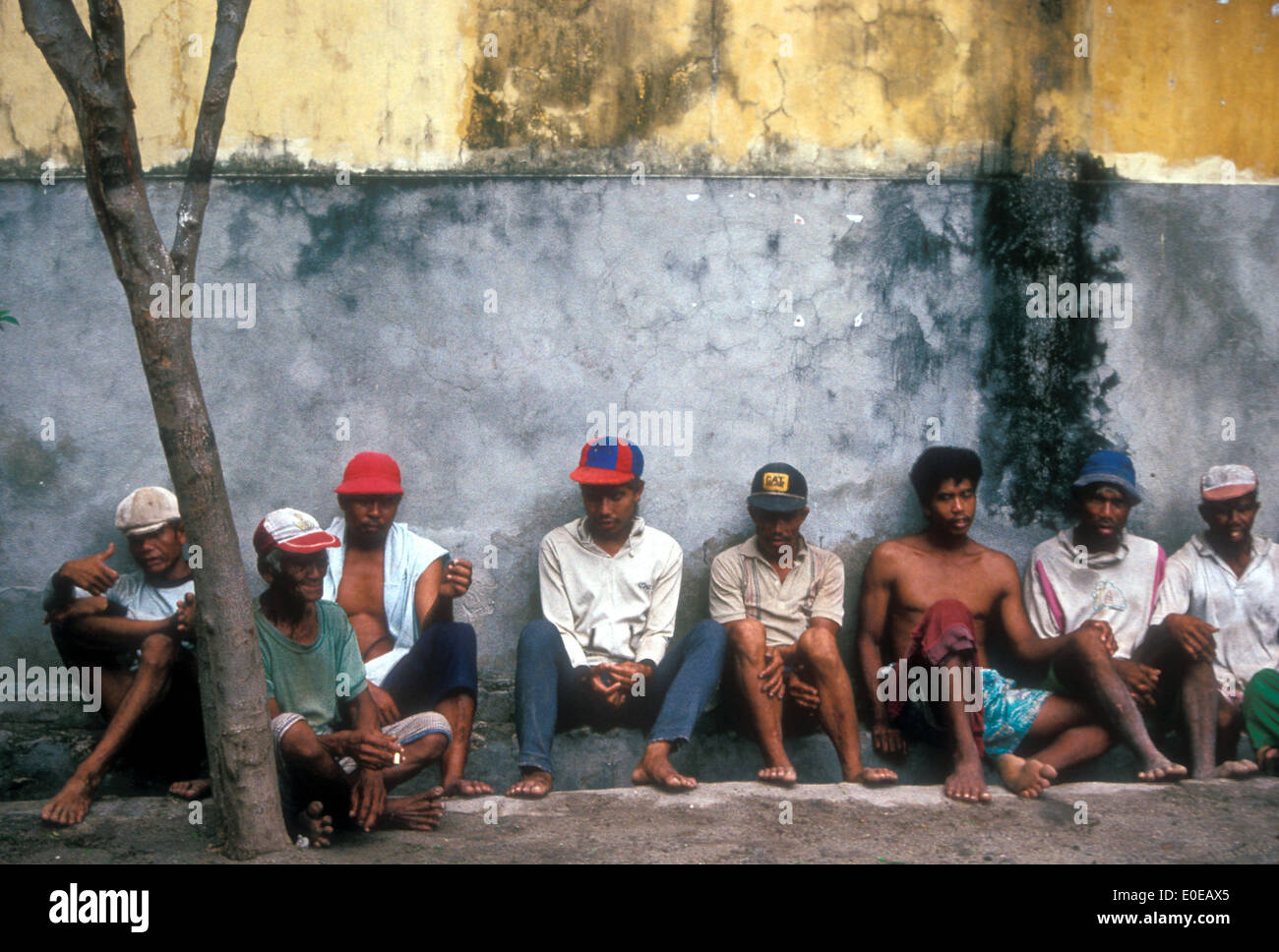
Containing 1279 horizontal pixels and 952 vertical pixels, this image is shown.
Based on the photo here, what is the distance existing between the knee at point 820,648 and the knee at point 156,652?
265 cm

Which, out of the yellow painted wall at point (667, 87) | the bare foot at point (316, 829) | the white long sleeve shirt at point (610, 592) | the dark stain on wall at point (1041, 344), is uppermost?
the yellow painted wall at point (667, 87)

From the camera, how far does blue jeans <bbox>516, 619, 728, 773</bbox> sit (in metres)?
4.93

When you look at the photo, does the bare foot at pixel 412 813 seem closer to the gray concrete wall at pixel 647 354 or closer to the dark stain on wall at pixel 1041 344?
the gray concrete wall at pixel 647 354

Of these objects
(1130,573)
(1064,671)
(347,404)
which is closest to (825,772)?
(1064,671)

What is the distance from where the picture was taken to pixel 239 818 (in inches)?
161

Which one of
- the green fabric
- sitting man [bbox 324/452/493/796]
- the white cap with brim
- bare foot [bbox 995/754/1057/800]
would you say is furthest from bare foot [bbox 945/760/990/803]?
the white cap with brim

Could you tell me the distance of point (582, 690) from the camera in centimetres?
522

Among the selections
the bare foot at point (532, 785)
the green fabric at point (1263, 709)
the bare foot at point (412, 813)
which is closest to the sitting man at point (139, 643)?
the bare foot at point (412, 813)

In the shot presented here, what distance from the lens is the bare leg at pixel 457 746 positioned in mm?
4828

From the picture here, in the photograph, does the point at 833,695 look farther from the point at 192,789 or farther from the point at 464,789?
the point at 192,789

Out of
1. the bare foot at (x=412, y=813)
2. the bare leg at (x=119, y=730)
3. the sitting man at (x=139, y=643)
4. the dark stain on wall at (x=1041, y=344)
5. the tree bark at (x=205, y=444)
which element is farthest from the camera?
the dark stain on wall at (x=1041, y=344)

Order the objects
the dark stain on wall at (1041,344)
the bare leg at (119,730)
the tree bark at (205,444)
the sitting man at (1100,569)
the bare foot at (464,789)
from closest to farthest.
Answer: the tree bark at (205,444), the bare leg at (119,730), the bare foot at (464,789), the sitting man at (1100,569), the dark stain on wall at (1041,344)

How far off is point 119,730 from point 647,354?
2936mm

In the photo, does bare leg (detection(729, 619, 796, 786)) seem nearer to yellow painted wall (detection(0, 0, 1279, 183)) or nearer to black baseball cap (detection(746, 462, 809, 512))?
black baseball cap (detection(746, 462, 809, 512))
